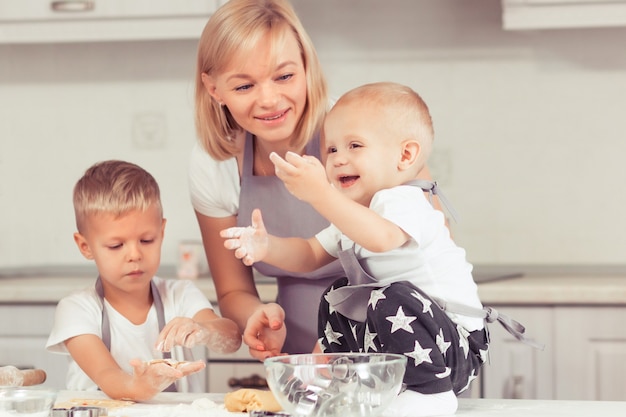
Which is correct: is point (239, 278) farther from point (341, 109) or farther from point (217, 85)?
point (341, 109)

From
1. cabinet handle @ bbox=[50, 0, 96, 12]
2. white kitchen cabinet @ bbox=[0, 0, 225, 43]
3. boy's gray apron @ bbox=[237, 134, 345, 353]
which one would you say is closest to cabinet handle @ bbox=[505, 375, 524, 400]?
boy's gray apron @ bbox=[237, 134, 345, 353]

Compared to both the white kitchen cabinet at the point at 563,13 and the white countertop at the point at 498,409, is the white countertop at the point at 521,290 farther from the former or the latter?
the white countertop at the point at 498,409

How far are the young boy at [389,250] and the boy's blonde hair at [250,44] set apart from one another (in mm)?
320

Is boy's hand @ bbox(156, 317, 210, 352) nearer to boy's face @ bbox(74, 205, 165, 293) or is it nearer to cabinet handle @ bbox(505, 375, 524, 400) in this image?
boy's face @ bbox(74, 205, 165, 293)

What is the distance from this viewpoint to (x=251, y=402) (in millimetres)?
1135

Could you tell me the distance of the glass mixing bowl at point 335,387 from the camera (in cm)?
97

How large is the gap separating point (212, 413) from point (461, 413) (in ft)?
0.99

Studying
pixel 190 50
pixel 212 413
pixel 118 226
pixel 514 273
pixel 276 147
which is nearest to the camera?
pixel 212 413

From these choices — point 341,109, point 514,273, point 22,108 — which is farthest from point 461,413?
point 22,108

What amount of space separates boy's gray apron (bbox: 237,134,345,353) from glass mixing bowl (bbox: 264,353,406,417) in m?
0.78

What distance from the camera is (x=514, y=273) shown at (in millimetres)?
2668

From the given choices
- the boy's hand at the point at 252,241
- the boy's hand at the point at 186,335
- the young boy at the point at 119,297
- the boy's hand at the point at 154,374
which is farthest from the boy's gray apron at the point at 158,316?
the boy's hand at the point at 252,241

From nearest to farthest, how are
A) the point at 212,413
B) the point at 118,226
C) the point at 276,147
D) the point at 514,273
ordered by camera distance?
the point at 212,413 < the point at 118,226 < the point at 276,147 < the point at 514,273

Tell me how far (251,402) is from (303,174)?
0.29 m
